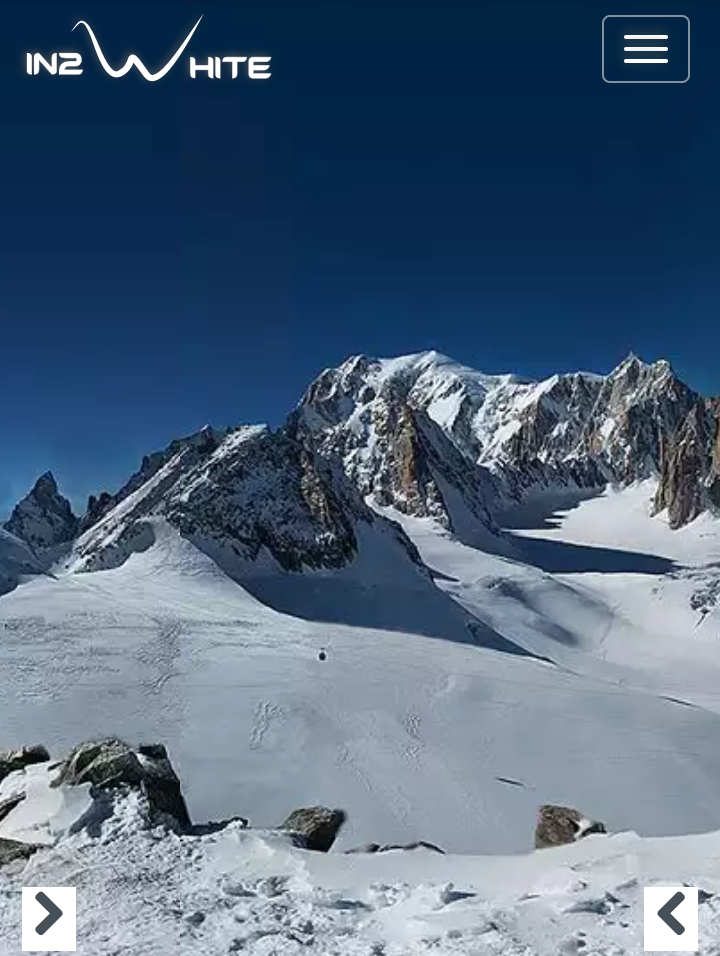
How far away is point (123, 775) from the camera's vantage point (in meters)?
12.3

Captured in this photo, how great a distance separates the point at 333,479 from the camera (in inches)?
2527

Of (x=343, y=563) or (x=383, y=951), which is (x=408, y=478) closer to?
(x=343, y=563)

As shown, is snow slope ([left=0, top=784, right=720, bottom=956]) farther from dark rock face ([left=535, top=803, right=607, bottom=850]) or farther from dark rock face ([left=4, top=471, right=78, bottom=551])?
dark rock face ([left=4, top=471, right=78, bottom=551])

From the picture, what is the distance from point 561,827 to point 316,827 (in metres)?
3.41

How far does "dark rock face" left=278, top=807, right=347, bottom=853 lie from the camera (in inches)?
462

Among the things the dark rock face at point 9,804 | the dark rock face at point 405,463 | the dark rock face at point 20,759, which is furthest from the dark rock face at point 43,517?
the dark rock face at point 9,804

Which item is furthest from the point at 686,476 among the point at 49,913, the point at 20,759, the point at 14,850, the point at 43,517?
the point at 49,913

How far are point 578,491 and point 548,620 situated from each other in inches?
5225

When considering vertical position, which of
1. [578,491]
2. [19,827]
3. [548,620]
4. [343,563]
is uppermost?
[19,827]

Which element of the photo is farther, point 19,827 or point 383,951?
point 19,827

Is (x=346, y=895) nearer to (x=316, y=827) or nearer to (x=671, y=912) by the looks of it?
(x=671, y=912)

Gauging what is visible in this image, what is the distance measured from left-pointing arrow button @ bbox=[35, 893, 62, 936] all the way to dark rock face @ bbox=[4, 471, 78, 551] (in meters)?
120

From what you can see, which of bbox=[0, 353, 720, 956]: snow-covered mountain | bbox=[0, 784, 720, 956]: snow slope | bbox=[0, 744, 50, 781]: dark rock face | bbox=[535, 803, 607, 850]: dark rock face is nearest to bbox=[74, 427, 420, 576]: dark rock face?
bbox=[0, 353, 720, 956]: snow-covered mountain

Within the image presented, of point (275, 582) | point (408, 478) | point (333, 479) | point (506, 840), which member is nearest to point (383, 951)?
point (506, 840)
